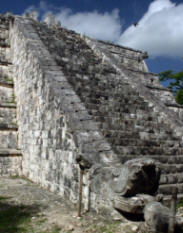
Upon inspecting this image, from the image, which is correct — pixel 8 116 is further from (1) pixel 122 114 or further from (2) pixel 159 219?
(2) pixel 159 219

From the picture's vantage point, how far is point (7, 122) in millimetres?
8500

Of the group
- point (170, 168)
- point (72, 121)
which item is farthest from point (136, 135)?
point (72, 121)

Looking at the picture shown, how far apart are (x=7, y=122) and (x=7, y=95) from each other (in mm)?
1144

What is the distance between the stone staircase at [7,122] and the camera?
790 centimetres

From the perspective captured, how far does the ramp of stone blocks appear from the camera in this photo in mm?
5805

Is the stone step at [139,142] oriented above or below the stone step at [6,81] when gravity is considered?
below

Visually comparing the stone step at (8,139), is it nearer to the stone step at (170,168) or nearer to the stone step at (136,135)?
the stone step at (136,135)

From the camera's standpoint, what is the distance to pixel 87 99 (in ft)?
22.7

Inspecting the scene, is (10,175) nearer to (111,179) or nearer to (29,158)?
(29,158)

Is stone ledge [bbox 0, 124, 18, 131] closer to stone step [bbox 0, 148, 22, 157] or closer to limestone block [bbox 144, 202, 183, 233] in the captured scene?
stone step [bbox 0, 148, 22, 157]

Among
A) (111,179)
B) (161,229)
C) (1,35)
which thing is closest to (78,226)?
(111,179)

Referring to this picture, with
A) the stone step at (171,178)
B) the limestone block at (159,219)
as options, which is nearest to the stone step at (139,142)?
the stone step at (171,178)

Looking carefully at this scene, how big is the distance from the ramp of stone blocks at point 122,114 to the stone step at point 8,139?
2.71 meters

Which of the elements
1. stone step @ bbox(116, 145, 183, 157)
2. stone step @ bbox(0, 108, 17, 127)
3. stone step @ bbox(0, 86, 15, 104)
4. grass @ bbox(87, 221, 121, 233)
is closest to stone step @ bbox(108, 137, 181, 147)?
stone step @ bbox(116, 145, 183, 157)
